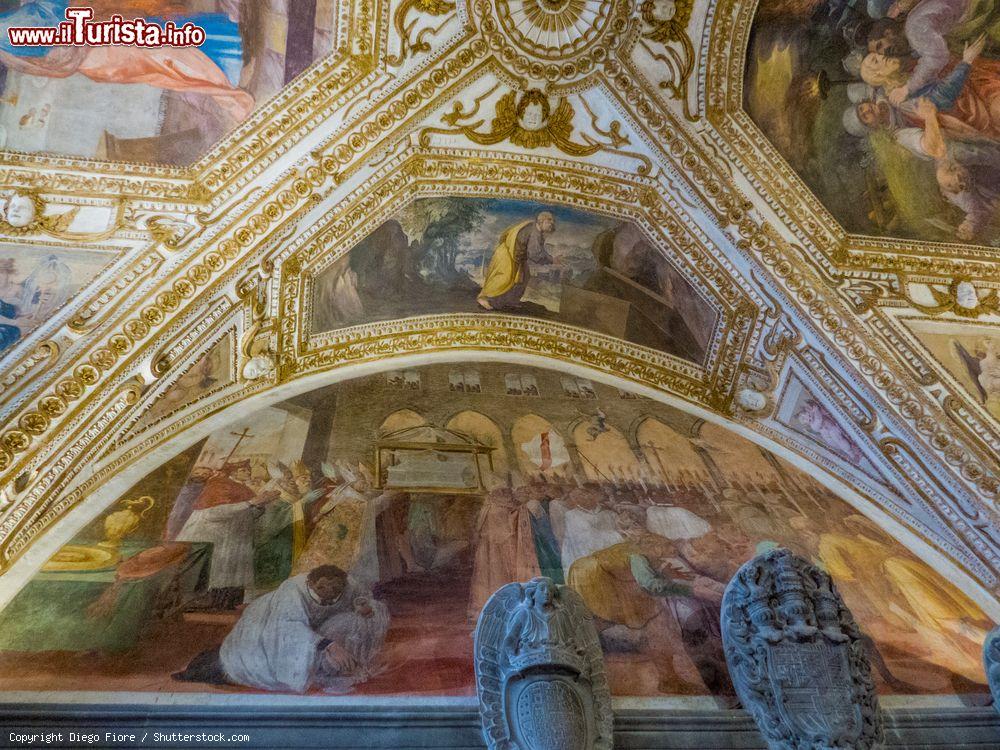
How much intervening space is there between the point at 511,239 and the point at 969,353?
451 centimetres

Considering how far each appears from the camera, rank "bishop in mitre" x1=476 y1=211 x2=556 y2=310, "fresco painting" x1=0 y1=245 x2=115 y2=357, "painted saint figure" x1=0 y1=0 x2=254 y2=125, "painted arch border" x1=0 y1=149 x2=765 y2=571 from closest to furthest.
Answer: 1. "fresco painting" x1=0 y1=245 x2=115 y2=357
2. "painted saint figure" x1=0 y1=0 x2=254 y2=125
3. "painted arch border" x1=0 y1=149 x2=765 y2=571
4. "bishop in mitre" x1=476 y1=211 x2=556 y2=310

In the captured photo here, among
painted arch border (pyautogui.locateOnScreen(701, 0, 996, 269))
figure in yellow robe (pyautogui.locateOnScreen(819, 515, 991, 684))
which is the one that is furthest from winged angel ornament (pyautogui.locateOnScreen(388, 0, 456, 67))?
figure in yellow robe (pyautogui.locateOnScreen(819, 515, 991, 684))

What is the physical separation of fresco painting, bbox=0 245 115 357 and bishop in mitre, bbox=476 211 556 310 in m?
3.71

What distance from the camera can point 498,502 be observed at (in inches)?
249

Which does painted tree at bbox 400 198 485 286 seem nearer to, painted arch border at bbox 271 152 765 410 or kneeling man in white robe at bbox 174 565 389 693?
painted arch border at bbox 271 152 765 410

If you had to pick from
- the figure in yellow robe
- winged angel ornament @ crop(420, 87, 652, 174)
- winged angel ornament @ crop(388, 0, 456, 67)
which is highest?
winged angel ornament @ crop(388, 0, 456, 67)

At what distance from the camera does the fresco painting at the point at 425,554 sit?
4785 mm

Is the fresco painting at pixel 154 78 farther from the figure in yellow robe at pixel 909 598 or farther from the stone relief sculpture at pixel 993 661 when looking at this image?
the stone relief sculpture at pixel 993 661

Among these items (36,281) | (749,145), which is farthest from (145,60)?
(749,145)

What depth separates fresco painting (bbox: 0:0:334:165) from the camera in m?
5.94

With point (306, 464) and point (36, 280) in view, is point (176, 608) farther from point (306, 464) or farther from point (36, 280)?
point (36, 280)

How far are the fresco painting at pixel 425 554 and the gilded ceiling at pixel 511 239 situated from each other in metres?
0.44

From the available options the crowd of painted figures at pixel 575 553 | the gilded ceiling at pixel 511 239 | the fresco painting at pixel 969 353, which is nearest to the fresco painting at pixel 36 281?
the gilded ceiling at pixel 511 239

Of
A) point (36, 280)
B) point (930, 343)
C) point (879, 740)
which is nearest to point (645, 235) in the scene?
point (930, 343)
